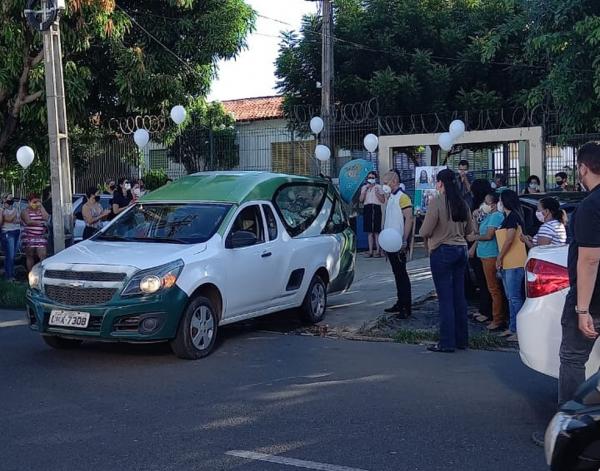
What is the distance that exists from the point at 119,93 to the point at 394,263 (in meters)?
11.7

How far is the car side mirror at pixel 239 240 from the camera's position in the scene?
332 inches

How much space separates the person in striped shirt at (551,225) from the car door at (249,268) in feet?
9.42

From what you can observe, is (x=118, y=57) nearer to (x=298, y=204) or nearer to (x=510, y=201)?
(x=298, y=204)

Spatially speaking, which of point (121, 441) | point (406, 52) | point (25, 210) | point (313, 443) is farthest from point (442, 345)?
point (406, 52)

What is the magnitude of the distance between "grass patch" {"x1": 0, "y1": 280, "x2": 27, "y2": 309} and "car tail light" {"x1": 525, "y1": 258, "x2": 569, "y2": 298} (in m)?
8.12

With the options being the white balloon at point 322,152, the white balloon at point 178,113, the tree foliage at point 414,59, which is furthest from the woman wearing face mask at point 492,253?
the tree foliage at point 414,59

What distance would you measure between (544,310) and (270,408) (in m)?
2.16

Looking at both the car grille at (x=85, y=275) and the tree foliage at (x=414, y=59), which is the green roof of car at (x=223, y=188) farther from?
the tree foliage at (x=414, y=59)

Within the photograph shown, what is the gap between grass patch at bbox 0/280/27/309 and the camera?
11.7m

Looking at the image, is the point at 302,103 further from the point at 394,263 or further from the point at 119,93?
the point at 394,263

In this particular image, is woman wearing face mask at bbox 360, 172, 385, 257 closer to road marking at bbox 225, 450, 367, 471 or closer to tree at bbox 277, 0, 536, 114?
tree at bbox 277, 0, 536, 114

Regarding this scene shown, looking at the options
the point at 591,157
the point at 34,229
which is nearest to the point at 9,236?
the point at 34,229

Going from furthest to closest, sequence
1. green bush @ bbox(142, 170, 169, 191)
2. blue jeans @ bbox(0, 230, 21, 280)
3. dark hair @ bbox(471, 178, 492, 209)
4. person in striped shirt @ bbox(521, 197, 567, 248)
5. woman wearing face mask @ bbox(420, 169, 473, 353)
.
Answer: green bush @ bbox(142, 170, 169, 191) → blue jeans @ bbox(0, 230, 21, 280) → dark hair @ bbox(471, 178, 492, 209) → woman wearing face mask @ bbox(420, 169, 473, 353) → person in striped shirt @ bbox(521, 197, 567, 248)

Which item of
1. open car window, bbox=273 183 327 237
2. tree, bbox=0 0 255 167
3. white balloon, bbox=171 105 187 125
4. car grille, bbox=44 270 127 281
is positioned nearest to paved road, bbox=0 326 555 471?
car grille, bbox=44 270 127 281
